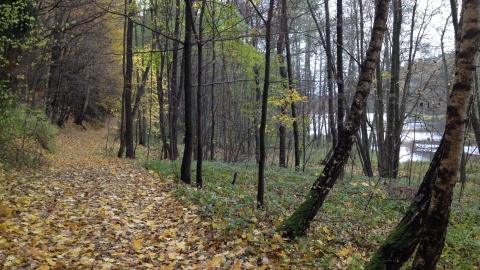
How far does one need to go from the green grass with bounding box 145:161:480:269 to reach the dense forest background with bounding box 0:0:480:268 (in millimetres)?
524

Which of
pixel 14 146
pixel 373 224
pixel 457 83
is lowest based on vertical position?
pixel 373 224

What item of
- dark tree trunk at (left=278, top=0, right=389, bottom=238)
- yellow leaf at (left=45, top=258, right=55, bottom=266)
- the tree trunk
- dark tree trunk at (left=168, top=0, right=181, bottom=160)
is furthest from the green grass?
dark tree trunk at (left=168, top=0, right=181, bottom=160)

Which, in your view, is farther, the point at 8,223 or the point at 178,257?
the point at 8,223

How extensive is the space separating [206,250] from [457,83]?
421cm

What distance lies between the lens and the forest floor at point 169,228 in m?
5.15

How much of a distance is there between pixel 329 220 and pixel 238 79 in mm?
13603

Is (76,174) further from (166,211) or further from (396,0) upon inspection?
(396,0)

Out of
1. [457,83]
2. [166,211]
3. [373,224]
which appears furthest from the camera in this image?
[373,224]

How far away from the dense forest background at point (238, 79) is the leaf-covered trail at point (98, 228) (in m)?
1.72

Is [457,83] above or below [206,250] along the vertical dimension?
above

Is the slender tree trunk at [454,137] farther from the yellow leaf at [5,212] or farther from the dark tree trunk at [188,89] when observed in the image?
the dark tree trunk at [188,89]

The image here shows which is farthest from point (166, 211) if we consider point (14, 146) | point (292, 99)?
point (292, 99)

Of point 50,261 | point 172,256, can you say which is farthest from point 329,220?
point 50,261

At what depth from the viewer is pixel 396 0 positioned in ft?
48.1
